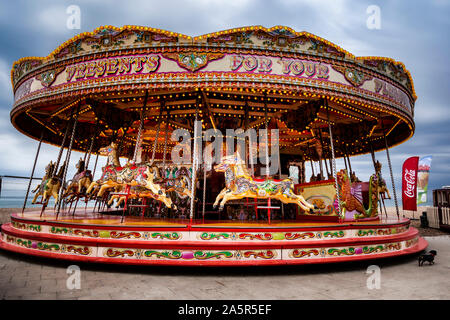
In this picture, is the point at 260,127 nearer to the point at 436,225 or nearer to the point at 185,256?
the point at 185,256

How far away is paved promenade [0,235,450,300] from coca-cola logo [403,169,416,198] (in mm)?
5153

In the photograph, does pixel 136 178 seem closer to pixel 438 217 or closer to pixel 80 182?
pixel 80 182

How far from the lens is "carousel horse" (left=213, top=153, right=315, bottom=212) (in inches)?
249

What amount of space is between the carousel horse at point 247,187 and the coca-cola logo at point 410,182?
6476mm

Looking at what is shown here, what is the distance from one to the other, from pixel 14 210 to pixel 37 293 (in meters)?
11.3

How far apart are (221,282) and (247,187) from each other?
7.84ft

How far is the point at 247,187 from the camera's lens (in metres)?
6.33

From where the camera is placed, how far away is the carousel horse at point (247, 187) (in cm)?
633

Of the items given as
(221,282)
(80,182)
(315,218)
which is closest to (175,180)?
(80,182)

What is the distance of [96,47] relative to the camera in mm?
6707

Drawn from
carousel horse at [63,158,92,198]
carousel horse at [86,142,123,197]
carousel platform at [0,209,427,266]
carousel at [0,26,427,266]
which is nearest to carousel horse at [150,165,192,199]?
carousel at [0,26,427,266]

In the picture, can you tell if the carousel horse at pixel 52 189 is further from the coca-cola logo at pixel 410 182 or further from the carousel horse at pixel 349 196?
the coca-cola logo at pixel 410 182

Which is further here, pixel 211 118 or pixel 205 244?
pixel 211 118
